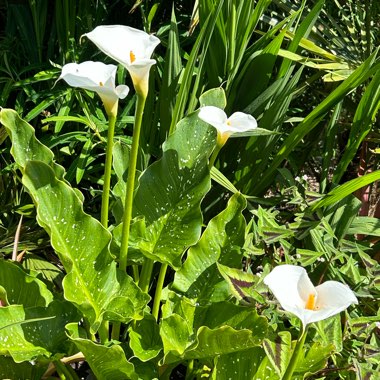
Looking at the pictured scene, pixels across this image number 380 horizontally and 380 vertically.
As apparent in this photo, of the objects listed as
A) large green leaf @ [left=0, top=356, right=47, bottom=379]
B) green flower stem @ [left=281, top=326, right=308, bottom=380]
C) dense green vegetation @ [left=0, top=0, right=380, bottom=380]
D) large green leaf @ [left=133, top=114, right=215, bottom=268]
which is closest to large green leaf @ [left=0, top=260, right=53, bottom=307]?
dense green vegetation @ [left=0, top=0, right=380, bottom=380]

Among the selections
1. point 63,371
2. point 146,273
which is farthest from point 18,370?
point 146,273

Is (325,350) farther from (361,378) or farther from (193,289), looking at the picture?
(193,289)

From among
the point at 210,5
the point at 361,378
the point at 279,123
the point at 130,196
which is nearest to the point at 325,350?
the point at 361,378

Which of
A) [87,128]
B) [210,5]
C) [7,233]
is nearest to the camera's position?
[210,5]

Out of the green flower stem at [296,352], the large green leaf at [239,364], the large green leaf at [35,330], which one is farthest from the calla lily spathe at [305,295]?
the large green leaf at [35,330]

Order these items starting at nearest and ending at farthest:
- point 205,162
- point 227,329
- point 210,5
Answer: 1. point 227,329
2. point 205,162
3. point 210,5

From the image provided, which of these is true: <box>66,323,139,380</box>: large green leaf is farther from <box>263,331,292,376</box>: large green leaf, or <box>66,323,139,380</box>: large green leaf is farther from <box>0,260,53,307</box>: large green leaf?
<box>263,331,292,376</box>: large green leaf
